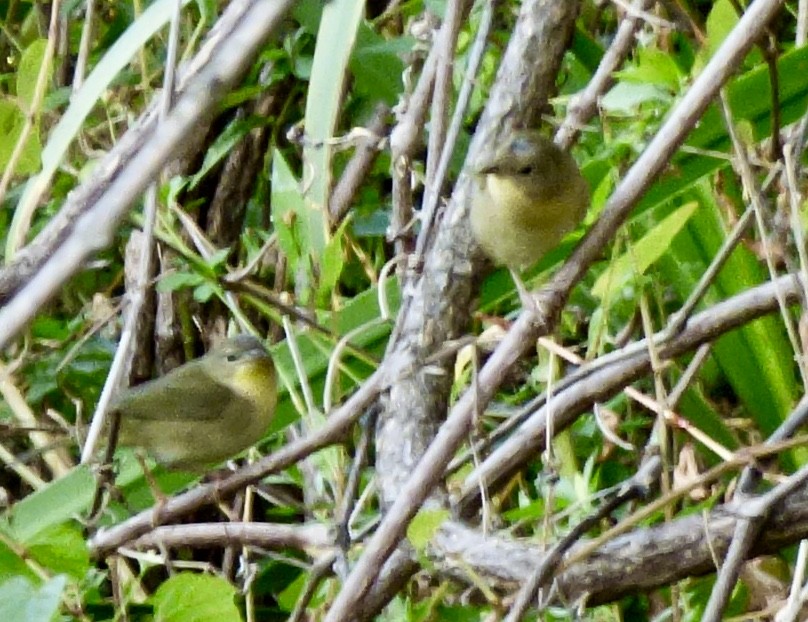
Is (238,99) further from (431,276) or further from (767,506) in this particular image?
(767,506)

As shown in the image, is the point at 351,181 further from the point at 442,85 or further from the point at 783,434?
the point at 783,434

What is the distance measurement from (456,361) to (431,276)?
0.40 feet

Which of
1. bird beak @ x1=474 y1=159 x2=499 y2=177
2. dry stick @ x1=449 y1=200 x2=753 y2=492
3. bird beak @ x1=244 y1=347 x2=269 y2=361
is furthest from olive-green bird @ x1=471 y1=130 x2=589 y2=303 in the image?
bird beak @ x1=244 y1=347 x2=269 y2=361

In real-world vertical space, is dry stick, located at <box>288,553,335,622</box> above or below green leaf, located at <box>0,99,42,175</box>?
below

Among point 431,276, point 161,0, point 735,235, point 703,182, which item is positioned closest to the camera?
point 735,235

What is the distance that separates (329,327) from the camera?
1.49 meters

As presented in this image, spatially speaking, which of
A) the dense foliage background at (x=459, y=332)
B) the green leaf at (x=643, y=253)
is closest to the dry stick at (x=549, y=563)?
the dense foliage background at (x=459, y=332)

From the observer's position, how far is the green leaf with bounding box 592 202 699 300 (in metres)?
1.16

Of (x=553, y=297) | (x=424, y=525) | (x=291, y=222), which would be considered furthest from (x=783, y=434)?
(x=291, y=222)

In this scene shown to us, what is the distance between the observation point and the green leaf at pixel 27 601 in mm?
647

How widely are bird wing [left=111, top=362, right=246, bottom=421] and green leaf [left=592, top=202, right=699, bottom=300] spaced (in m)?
0.74

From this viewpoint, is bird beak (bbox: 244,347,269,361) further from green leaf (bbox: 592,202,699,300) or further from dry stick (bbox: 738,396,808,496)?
dry stick (bbox: 738,396,808,496)

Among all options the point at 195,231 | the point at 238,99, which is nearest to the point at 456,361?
the point at 195,231

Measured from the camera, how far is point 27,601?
0.66 m
